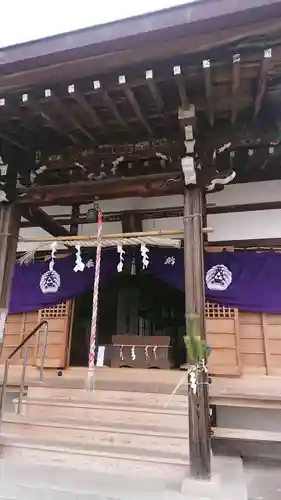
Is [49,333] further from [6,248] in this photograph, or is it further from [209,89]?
[209,89]

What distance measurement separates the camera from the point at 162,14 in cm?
294

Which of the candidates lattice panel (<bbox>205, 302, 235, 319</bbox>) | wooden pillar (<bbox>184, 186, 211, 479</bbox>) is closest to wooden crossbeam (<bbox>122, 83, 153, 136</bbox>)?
wooden pillar (<bbox>184, 186, 211, 479</bbox>)

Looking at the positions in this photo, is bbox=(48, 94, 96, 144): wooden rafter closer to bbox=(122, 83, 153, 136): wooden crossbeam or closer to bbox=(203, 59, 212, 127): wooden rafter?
bbox=(122, 83, 153, 136): wooden crossbeam

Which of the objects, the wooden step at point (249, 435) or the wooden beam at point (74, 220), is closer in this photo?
the wooden step at point (249, 435)

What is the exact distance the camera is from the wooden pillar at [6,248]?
4.35 meters

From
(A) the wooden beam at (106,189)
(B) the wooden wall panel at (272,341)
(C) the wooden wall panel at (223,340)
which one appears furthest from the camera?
(C) the wooden wall panel at (223,340)

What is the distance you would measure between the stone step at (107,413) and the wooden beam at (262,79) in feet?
11.5

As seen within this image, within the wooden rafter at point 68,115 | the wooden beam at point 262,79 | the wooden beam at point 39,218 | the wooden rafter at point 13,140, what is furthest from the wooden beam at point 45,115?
the wooden beam at point 262,79

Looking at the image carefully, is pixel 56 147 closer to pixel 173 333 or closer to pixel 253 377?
pixel 253 377

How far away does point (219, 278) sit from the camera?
18.5 ft

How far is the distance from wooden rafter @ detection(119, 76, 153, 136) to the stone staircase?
3.36 metres

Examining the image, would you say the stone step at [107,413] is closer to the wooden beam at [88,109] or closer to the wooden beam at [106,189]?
the wooden beam at [106,189]

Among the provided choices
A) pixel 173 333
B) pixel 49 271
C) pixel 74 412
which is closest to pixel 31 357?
pixel 49 271

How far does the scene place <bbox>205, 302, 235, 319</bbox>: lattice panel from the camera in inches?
219
